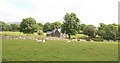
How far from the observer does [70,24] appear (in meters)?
103

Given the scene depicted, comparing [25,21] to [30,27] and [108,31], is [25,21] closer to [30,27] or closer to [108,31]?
[30,27]

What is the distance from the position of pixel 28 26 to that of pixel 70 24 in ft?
94.4

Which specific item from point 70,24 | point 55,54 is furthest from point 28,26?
point 55,54

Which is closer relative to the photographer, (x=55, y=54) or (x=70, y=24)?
(x=55, y=54)

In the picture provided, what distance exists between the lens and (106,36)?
114500 mm

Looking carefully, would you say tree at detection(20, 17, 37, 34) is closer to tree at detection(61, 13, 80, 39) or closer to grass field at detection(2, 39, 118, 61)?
tree at detection(61, 13, 80, 39)

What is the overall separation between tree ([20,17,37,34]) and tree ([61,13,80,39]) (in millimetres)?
23373

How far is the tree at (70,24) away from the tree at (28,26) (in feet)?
76.7

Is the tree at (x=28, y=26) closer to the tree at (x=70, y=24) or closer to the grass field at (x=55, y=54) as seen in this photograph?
the tree at (x=70, y=24)

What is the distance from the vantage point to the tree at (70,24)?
3949 inches

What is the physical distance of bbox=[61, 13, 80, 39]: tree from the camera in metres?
100

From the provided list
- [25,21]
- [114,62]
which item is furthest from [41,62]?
[25,21]

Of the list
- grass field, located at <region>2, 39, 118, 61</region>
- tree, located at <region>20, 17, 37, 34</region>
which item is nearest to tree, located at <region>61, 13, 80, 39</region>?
tree, located at <region>20, 17, 37, 34</region>

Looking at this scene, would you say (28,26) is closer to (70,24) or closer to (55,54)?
(70,24)
